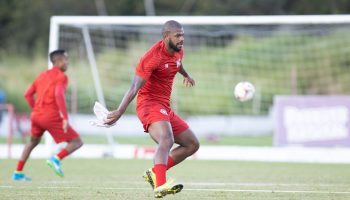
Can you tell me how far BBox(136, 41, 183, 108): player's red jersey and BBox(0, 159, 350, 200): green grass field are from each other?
125 centimetres

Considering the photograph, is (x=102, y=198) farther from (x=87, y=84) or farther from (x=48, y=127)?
(x=87, y=84)

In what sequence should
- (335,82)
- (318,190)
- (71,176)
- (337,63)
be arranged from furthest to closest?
(335,82) → (337,63) → (71,176) → (318,190)

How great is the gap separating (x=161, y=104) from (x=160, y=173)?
1.02m

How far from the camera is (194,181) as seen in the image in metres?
13.3

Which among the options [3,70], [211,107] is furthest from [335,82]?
[3,70]

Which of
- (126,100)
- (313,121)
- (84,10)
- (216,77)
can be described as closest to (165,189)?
(126,100)

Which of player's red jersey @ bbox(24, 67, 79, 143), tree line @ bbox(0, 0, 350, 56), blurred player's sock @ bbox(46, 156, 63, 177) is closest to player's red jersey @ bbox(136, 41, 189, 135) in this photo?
blurred player's sock @ bbox(46, 156, 63, 177)

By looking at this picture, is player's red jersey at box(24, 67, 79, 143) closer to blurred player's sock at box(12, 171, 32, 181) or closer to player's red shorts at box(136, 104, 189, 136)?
blurred player's sock at box(12, 171, 32, 181)

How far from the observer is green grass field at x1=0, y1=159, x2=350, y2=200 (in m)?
10.5

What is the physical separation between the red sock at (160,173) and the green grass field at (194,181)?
2.09 ft

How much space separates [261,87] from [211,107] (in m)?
3.09

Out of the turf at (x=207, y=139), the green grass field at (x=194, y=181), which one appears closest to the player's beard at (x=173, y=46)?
the green grass field at (x=194, y=181)

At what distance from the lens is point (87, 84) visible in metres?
33.9

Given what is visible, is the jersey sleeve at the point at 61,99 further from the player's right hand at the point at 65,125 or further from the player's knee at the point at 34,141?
the player's knee at the point at 34,141
